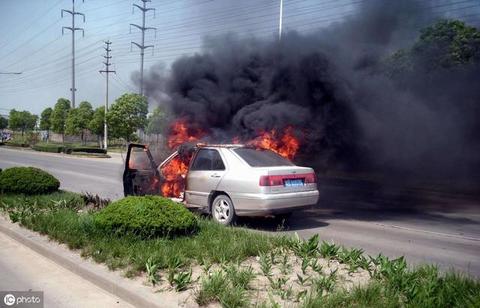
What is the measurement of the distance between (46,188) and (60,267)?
4.89 metres

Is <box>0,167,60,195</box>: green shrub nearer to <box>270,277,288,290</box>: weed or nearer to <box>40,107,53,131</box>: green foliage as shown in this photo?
<box>270,277,288,290</box>: weed

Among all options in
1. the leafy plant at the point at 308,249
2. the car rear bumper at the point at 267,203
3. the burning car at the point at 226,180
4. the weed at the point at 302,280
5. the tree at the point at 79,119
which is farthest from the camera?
the tree at the point at 79,119

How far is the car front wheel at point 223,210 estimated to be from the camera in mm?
8320

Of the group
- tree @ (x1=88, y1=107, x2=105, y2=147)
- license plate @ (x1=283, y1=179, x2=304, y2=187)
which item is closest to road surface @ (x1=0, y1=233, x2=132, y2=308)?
license plate @ (x1=283, y1=179, x2=304, y2=187)

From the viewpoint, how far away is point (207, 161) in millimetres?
8953

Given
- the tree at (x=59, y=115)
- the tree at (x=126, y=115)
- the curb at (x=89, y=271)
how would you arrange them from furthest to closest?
the tree at (x=59, y=115) → the tree at (x=126, y=115) → the curb at (x=89, y=271)

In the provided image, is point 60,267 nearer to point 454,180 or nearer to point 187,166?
point 187,166

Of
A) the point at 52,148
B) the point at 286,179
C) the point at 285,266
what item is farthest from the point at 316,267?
the point at 52,148

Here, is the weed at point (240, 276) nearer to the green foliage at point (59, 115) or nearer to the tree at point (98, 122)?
the tree at point (98, 122)

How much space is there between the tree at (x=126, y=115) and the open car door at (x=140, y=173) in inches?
1229

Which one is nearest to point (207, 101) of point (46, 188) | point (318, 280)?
point (46, 188)

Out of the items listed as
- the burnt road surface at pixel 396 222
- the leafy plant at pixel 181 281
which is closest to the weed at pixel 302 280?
the leafy plant at pixel 181 281

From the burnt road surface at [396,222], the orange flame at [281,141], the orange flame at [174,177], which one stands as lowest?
the burnt road surface at [396,222]

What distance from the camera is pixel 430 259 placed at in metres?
6.59
